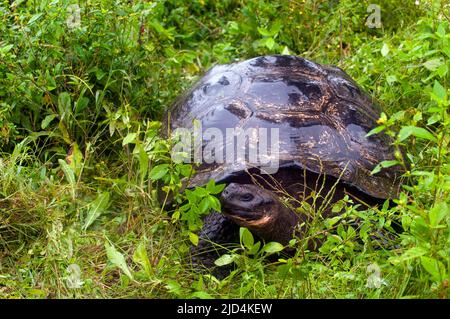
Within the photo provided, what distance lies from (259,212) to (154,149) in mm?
518

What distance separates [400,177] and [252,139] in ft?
2.42

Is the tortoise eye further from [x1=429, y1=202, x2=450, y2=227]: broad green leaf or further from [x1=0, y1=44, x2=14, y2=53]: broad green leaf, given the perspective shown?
[x1=0, y1=44, x2=14, y2=53]: broad green leaf

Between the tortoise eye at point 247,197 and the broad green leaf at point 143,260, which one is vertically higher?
the tortoise eye at point 247,197

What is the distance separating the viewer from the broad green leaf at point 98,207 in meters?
3.67

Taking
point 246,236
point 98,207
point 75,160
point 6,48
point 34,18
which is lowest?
point 98,207

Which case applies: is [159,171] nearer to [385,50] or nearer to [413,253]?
[413,253]

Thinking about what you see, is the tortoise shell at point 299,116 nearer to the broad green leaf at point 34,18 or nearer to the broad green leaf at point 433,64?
the broad green leaf at point 433,64

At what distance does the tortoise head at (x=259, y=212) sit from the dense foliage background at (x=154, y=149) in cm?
12

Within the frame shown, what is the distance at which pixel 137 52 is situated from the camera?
4336mm

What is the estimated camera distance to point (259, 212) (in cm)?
317

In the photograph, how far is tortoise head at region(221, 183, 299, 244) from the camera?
308 centimetres

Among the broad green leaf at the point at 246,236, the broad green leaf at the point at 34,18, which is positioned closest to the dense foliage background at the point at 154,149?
the broad green leaf at the point at 246,236

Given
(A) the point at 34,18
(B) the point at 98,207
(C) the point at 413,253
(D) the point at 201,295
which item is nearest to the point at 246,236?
(D) the point at 201,295
